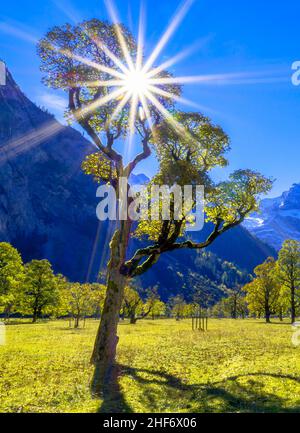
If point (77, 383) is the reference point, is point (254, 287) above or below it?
above

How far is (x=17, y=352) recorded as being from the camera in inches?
1089

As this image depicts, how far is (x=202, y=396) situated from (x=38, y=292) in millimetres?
70102

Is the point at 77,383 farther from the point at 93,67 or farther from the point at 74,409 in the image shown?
the point at 93,67

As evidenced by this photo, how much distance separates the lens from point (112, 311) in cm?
2192

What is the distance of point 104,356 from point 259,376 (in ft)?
30.1

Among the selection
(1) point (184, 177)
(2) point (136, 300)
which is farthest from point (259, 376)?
(2) point (136, 300)

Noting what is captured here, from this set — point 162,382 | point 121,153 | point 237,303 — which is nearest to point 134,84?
point 121,153

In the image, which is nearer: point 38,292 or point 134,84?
point 134,84

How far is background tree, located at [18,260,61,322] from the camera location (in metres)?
77.9

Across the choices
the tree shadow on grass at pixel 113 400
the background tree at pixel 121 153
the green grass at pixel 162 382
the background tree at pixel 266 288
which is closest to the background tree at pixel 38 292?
Answer: the background tree at pixel 266 288

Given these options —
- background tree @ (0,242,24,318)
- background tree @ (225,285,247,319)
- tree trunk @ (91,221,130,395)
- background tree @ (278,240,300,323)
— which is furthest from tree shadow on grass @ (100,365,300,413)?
background tree @ (225,285,247,319)

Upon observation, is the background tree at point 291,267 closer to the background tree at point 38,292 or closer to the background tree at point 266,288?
the background tree at point 266,288

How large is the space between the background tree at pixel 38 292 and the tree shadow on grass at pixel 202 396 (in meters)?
64.6

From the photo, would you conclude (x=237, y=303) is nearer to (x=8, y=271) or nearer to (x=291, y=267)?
(x=291, y=267)
